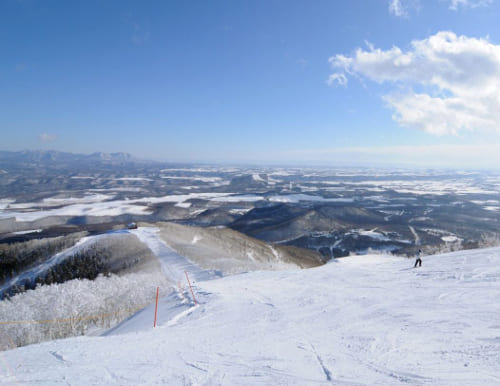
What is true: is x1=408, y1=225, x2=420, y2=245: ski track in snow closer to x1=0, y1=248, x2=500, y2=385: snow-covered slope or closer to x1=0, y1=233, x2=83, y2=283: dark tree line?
x1=0, y1=248, x2=500, y2=385: snow-covered slope

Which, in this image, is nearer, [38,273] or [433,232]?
[38,273]

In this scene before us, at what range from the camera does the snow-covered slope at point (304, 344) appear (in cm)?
671

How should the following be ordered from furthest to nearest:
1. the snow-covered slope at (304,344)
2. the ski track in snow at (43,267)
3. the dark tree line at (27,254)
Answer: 1. the dark tree line at (27,254)
2. the ski track in snow at (43,267)
3. the snow-covered slope at (304,344)

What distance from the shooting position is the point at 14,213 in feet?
415

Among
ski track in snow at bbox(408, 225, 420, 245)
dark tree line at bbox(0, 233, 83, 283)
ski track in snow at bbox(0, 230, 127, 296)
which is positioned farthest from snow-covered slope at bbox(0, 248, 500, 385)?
ski track in snow at bbox(408, 225, 420, 245)

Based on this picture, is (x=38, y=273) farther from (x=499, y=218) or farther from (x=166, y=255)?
(x=499, y=218)

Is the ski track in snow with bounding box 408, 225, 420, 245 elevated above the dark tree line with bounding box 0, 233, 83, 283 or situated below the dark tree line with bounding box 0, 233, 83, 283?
below

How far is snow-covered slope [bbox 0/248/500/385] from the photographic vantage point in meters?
6.71

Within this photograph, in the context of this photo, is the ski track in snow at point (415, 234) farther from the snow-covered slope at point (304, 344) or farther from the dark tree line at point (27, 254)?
the dark tree line at point (27, 254)

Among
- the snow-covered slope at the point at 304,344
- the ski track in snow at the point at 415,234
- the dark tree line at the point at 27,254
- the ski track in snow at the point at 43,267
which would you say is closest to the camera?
the snow-covered slope at the point at 304,344

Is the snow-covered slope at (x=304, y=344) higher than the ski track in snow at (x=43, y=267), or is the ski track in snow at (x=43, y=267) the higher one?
the snow-covered slope at (x=304, y=344)

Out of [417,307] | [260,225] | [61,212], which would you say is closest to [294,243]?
[260,225]

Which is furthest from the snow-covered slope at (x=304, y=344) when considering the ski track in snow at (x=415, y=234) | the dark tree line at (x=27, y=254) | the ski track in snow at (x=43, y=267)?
the ski track in snow at (x=415, y=234)

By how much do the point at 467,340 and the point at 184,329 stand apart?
9.55 meters
